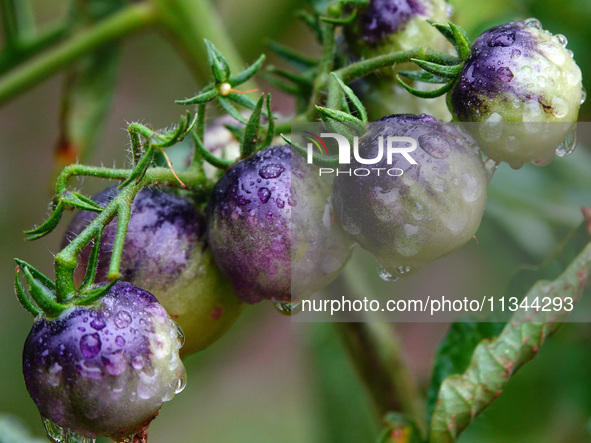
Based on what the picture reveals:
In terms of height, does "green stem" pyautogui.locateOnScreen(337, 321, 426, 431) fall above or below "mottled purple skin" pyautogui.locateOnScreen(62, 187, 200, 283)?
below

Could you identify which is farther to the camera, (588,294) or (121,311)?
(588,294)

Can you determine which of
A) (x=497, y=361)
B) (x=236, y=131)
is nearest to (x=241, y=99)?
(x=236, y=131)

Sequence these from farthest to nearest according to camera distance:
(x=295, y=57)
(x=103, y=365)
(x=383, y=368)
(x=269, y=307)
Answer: (x=269, y=307) → (x=383, y=368) → (x=295, y=57) → (x=103, y=365)

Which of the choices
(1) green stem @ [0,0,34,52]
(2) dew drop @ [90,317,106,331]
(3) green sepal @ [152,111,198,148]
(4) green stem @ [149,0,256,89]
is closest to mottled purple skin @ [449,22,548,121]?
(3) green sepal @ [152,111,198,148]

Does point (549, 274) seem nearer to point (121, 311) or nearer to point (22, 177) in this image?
point (121, 311)

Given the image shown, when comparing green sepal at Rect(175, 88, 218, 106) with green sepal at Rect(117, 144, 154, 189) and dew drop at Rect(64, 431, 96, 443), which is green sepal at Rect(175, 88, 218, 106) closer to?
green sepal at Rect(117, 144, 154, 189)

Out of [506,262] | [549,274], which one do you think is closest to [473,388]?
[549,274]

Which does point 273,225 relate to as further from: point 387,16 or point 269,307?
point 269,307
